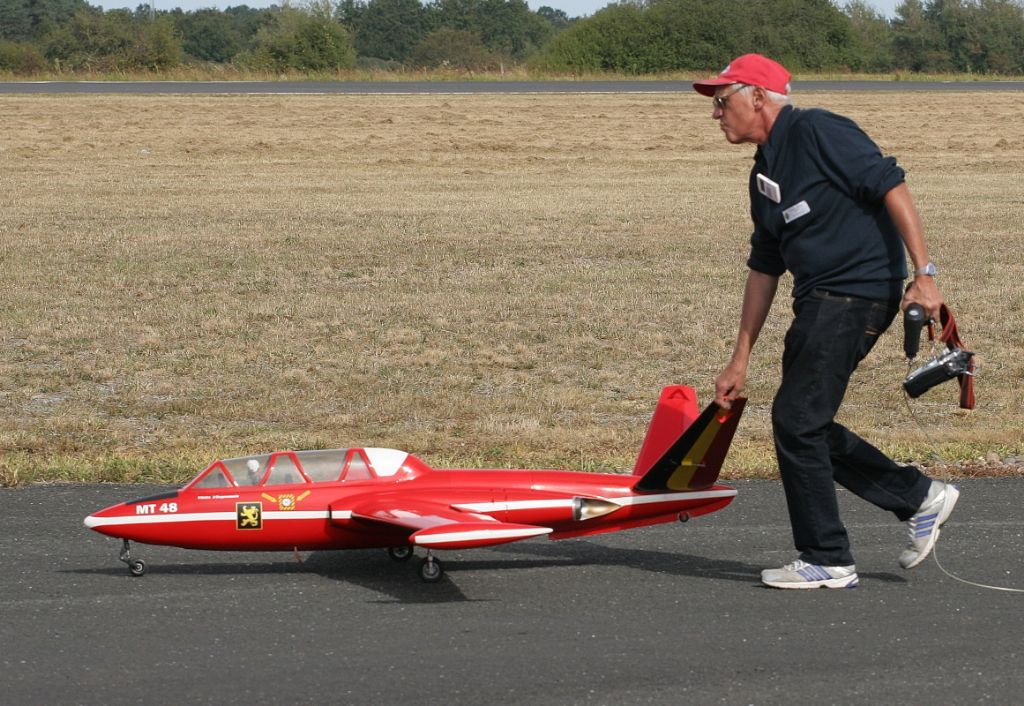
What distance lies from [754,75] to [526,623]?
7.76 feet

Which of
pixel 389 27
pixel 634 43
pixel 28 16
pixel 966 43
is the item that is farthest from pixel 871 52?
pixel 28 16

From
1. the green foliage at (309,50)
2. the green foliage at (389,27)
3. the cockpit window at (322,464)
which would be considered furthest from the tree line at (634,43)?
the cockpit window at (322,464)

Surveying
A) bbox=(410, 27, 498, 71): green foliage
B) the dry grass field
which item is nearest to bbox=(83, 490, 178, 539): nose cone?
the dry grass field

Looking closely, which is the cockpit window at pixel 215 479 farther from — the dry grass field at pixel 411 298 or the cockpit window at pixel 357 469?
the dry grass field at pixel 411 298

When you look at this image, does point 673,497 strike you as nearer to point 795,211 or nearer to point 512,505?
point 512,505

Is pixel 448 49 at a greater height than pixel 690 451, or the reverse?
pixel 448 49

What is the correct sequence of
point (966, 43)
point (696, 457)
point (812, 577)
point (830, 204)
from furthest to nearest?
point (966, 43) < point (696, 457) < point (812, 577) < point (830, 204)

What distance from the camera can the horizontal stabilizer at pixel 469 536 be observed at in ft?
17.5

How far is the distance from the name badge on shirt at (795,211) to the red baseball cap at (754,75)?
493 millimetres

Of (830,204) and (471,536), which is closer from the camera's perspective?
(830,204)

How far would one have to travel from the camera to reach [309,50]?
203 ft

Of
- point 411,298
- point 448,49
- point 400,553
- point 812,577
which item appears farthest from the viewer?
point 448,49

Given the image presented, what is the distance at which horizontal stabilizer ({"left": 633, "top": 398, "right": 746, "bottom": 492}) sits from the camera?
5875 mm

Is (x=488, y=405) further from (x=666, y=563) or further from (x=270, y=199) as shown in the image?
(x=270, y=199)
